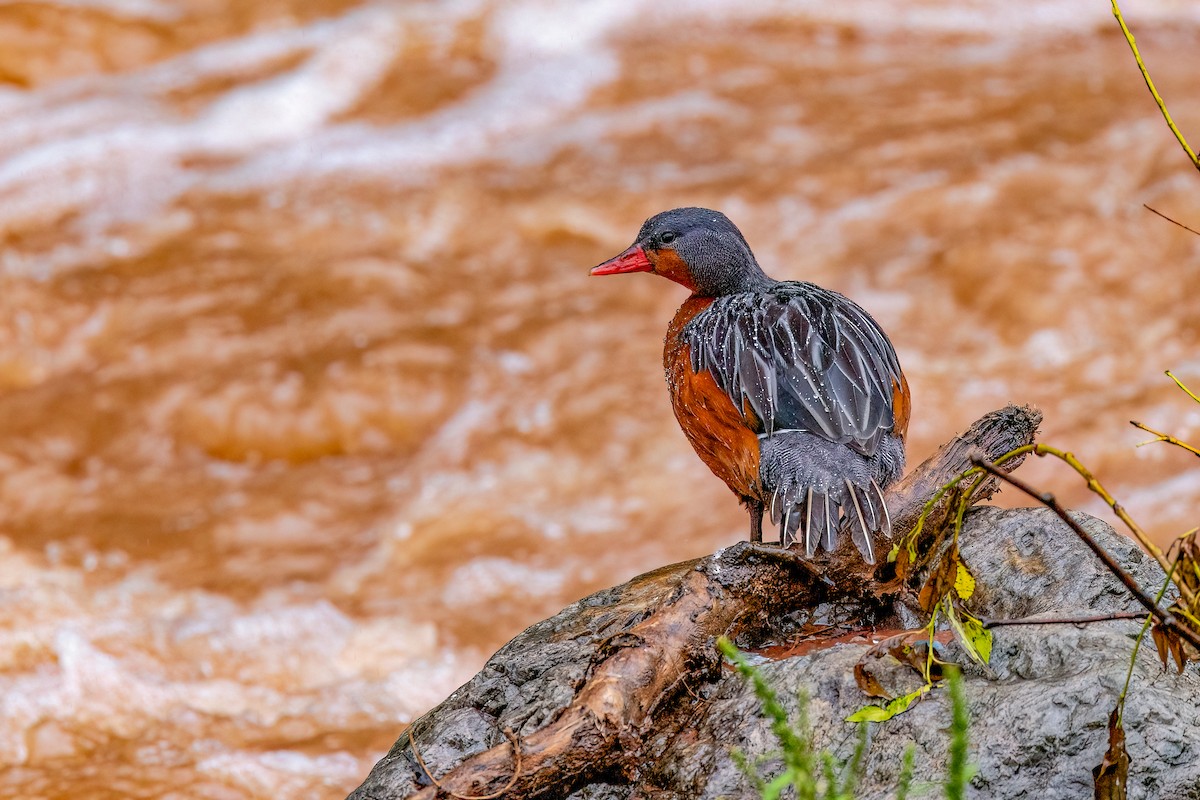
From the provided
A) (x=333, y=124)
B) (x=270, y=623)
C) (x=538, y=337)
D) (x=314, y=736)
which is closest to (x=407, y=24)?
(x=333, y=124)

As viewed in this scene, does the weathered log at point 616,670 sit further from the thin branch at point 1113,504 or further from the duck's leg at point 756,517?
the thin branch at point 1113,504

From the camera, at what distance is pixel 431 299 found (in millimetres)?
10266

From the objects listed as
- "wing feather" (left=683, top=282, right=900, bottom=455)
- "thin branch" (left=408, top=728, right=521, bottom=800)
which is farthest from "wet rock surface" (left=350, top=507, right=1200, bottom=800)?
"wing feather" (left=683, top=282, right=900, bottom=455)

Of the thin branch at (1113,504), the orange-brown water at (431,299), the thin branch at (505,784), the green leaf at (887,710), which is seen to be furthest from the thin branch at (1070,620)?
the orange-brown water at (431,299)

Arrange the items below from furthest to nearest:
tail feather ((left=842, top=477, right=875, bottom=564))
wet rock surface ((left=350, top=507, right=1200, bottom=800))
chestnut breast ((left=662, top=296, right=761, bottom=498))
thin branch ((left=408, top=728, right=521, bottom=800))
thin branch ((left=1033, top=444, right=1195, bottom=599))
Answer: chestnut breast ((left=662, top=296, right=761, bottom=498)) → tail feather ((left=842, top=477, right=875, bottom=564)) → thin branch ((left=408, top=728, right=521, bottom=800)) → wet rock surface ((left=350, top=507, right=1200, bottom=800)) → thin branch ((left=1033, top=444, right=1195, bottom=599))

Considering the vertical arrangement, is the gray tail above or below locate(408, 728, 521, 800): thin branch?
above

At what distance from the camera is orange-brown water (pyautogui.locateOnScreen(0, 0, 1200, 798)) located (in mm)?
7508

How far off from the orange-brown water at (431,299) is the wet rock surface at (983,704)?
2901 mm

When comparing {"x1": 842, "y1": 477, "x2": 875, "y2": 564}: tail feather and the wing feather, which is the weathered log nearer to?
{"x1": 842, "y1": 477, "x2": 875, "y2": 564}: tail feather

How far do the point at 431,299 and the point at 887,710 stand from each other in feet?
24.6

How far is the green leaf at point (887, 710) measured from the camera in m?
3.20

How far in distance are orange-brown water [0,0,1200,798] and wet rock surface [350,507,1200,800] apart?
2.90m

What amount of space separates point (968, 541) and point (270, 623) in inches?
189

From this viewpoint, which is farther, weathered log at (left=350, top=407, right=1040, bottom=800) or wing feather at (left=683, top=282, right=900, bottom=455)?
wing feather at (left=683, top=282, right=900, bottom=455)
